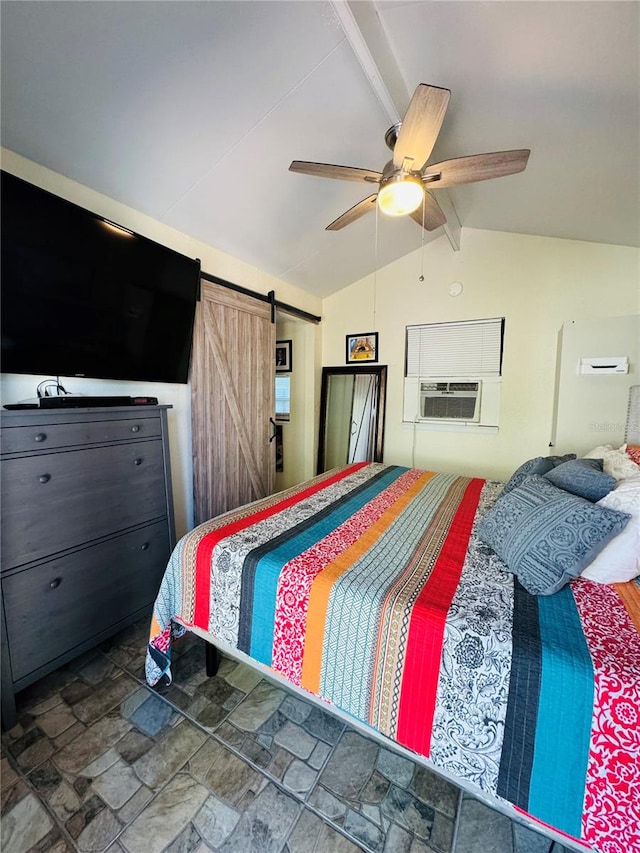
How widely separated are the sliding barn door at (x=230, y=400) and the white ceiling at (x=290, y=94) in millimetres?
730

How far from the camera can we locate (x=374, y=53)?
145 centimetres

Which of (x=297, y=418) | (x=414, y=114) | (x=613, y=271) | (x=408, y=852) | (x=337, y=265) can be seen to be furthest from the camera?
(x=297, y=418)

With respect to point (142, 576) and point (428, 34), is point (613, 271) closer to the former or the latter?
point (428, 34)

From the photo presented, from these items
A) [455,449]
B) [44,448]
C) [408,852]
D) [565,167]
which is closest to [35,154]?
[44,448]

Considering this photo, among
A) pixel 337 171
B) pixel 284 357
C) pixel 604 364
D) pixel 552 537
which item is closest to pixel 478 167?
pixel 337 171

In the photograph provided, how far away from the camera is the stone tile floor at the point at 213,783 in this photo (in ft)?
3.51

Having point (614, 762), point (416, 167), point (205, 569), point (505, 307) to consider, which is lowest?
point (614, 762)

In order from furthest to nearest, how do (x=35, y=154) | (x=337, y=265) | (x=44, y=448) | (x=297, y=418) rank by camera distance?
(x=297, y=418) → (x=337, y=265) → (x=35, y=154) → (x=44, y=448)

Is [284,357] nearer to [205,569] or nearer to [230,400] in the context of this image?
[230,400]

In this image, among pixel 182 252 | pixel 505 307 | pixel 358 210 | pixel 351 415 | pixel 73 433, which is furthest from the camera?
pixel 351 415

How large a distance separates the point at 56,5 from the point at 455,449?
3.74 meters

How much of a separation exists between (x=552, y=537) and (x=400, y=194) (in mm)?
1706

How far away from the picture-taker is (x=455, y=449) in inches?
136

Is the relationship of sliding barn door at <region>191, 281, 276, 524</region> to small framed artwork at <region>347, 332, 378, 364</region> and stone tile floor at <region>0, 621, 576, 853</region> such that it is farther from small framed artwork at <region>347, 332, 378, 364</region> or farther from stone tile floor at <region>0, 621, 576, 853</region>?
stone tile floor at <region>0, 621, 576, 853</region>
